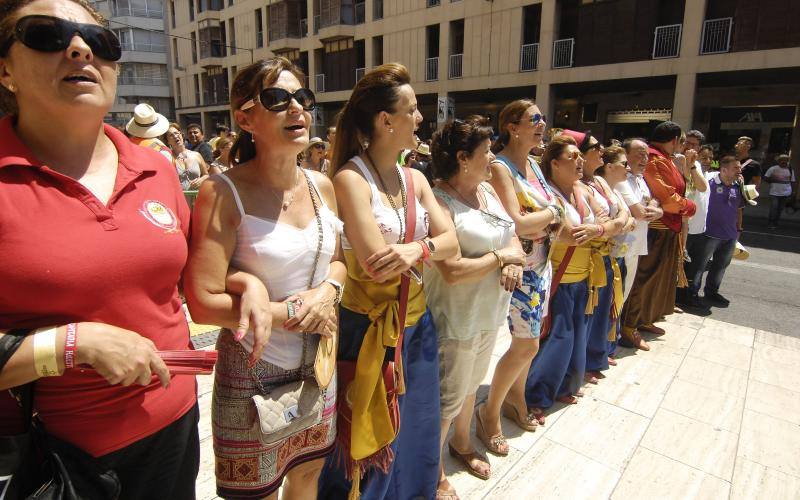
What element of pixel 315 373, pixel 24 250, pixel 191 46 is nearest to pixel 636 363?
pixel 315 373

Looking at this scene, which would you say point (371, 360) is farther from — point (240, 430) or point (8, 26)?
point (8, 26)

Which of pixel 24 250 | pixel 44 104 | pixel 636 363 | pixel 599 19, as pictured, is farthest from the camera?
pixel 599 19

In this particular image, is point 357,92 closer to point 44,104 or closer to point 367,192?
point 367,192

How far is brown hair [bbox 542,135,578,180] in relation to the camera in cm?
320

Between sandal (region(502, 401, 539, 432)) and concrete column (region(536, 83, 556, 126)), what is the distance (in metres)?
15.3

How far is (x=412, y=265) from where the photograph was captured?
1.90m

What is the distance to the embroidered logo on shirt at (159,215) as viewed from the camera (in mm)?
1330

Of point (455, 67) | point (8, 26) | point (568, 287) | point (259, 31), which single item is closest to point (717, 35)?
point (455, 67)

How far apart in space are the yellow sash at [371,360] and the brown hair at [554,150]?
180cm

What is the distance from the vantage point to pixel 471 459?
2812 mm

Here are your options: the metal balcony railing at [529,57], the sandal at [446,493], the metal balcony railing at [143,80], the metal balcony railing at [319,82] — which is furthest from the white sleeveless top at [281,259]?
the metal balcony railing at [143,80]

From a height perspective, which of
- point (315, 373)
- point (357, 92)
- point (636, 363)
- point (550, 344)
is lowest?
point (636, 363)

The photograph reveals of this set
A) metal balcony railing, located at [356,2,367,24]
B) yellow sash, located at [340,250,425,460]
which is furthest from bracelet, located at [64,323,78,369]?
metal balcony railing, located at [356,2,367,24]

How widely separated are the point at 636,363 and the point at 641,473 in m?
1.70
